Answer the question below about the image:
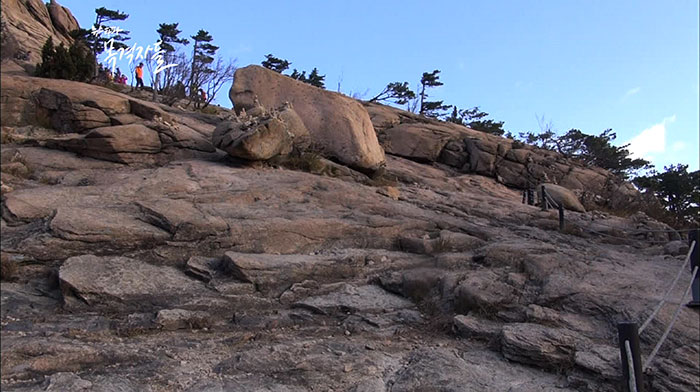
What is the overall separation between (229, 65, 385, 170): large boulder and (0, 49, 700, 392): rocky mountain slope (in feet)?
7.76

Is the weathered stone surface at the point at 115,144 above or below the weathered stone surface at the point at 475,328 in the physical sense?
above

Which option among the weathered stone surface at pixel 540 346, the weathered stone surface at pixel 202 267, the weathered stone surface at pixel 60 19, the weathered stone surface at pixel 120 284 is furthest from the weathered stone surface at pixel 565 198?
the weathered stone surface at pixel 60 19

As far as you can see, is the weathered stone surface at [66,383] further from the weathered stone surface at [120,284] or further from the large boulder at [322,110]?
the large boulder at [322,110]

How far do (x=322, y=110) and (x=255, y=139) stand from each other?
3.49 m

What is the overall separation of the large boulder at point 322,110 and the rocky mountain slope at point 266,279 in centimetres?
236

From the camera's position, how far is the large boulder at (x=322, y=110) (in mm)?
13273

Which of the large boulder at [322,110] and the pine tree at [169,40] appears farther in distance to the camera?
the pine tree at [169,40]

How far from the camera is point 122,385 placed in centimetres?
424

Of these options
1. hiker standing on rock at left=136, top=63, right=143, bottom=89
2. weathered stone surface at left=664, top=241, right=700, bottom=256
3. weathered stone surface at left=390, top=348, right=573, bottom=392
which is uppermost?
hiker standing on rock at left=136, top=63, right=143, bottom=89

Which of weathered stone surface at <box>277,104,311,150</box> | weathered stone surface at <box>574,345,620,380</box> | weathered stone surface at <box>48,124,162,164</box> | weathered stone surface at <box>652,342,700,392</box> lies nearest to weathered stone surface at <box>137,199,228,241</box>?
weathered stone surface at <box>48,124,162,164</box>

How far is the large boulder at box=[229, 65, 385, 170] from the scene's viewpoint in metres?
13.3

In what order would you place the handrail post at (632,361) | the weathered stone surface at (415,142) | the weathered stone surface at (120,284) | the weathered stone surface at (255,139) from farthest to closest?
the weathered stone surface at (415,142), the weathered stone surface at (255,139), the weathered stone surface at (120,284), the handrail post at (632,361)

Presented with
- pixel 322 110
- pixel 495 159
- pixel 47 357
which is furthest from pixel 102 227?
pixel 495 159

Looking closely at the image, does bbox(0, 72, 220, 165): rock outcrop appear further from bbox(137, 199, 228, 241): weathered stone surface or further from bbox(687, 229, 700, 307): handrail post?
bbox(687, 229, 700, 307): handrail post
